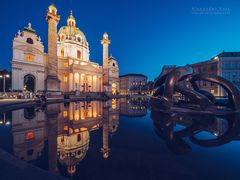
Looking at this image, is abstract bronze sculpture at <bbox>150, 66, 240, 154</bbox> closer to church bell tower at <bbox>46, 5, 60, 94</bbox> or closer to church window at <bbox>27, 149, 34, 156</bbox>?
church window at <bbox>27, 149, 34, 156</bbox>

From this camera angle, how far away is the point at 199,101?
12.1 m

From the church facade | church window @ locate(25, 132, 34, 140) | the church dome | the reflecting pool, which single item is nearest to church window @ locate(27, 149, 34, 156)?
the reflecting pool

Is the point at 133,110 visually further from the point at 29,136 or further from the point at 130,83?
the point at 130,83

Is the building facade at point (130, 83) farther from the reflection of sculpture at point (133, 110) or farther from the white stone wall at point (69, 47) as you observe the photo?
the reflection of sculpture at point (133, 110)

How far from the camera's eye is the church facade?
29.8m

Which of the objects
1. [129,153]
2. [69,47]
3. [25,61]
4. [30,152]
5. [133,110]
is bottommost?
[133,110]

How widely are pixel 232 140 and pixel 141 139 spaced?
13.7 ft

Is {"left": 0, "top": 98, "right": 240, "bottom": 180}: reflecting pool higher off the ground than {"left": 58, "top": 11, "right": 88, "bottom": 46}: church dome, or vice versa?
{"left": 58, "top": 11, "right": 88, "bottom": 46}: church dome

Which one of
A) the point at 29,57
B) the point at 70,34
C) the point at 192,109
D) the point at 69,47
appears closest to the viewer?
the point at 192,109

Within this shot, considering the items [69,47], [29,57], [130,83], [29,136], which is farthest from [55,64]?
[130,83]

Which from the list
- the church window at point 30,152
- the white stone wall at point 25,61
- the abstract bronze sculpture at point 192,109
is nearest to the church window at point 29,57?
the white stone wall at point 25,61

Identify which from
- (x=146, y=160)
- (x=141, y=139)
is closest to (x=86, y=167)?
(x=146, y=160)

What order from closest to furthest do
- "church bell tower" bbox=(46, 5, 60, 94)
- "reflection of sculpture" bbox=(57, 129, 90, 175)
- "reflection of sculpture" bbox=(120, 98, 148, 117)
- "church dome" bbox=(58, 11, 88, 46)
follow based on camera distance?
"reflection of sculpture" bbox=(57, 129, 90, 175) < "reflection of sculpture" bbox=(120, 98, 148, 117) < "church bell tower" bbox=(46, 5, 60, 94) < "church dome" bbox=(58, 11, 88, 46)

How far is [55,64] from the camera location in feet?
98.3
